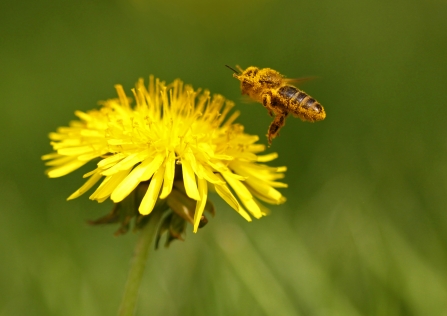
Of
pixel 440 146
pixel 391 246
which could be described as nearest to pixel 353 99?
pixel 440 146

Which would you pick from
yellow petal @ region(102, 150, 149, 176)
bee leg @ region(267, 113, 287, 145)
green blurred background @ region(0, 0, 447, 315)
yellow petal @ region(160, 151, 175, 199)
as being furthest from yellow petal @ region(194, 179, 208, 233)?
green blurred background @ region(0, 0, 447, 315)

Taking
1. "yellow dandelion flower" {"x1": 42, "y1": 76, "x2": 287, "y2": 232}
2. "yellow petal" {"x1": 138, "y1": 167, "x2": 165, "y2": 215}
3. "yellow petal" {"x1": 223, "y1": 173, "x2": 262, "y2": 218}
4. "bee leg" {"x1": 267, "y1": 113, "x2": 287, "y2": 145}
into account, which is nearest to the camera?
"yellow petal" {"x1": 138, "y1": 167, "x2": 165, "y2": 215}

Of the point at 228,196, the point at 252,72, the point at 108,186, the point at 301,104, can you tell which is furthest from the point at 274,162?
the point at 108,186

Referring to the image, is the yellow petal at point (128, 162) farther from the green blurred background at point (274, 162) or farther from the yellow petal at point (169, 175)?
the green blurred background at point (274, 162)

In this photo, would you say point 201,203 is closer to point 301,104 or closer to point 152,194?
point 152,194

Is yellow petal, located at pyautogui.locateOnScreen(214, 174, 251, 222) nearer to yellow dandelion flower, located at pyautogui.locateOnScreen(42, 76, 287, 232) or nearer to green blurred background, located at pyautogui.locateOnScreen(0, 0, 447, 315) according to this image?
yellow dandelion flower, located at pyautogui.locateOnScreen(42, 76, 287, 232)
